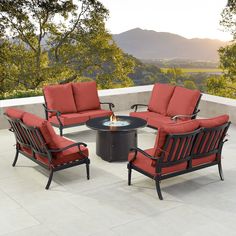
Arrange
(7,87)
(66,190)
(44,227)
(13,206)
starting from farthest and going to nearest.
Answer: (7,87) < (66,190) < (13,206) < (44,227)

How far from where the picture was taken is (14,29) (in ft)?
72.2

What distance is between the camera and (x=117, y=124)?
7906mm

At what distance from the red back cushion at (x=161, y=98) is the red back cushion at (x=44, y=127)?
327 centimetres

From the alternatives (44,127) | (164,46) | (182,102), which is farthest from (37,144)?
(164,46)

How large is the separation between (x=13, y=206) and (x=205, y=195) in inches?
96.3

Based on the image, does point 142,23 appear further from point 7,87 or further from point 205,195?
point 205,195

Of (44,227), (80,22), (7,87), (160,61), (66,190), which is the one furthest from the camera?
(160,61)

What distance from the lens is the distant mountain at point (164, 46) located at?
1221 inches

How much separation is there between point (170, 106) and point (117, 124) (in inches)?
60.3

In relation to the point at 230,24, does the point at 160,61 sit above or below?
below

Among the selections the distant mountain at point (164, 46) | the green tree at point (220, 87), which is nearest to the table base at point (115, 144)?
the green tree at point (220, 87)

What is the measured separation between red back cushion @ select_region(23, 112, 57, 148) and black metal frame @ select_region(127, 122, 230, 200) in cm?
108

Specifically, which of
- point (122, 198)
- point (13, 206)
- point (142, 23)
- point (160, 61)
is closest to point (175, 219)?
point (122, 198)

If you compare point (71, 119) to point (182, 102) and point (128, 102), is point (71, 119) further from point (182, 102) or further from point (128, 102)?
point (128, 102)
